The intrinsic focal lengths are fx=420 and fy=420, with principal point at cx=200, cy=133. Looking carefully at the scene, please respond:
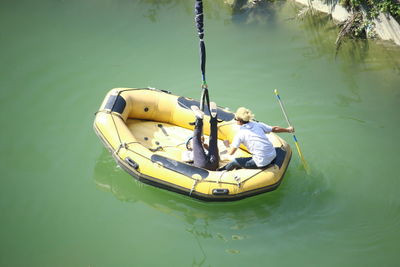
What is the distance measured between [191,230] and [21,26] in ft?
21.9

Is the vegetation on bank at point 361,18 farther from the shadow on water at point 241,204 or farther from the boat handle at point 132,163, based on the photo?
the boat handle at point 132,163

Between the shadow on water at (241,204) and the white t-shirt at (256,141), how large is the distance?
0.68 meters

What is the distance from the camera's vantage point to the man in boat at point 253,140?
5.08 meters

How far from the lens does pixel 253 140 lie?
522 cm

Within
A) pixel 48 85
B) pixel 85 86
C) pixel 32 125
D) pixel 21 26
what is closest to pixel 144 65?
pixel 85 86

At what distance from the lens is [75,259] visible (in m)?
5.16

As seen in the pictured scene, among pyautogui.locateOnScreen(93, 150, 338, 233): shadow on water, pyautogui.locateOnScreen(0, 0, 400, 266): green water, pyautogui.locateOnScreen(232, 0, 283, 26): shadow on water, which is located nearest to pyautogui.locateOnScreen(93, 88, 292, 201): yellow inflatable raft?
pyautogui.locateOnScreen(93, 150, 338, 233): shadow on water

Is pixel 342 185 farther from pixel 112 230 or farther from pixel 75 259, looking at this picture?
pixel 75 259

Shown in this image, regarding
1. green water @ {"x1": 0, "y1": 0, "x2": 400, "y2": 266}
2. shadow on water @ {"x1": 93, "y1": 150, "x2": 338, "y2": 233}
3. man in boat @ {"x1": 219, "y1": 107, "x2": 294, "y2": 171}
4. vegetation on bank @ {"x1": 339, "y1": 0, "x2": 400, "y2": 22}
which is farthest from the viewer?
vegetation on bank @ {"x1": 339, "y1": 0, "x2": 400, "y2": 22}

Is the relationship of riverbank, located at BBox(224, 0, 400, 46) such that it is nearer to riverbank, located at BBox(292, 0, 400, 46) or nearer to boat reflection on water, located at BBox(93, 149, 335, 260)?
riverbank, located at BBox(292, 0, 400, 46)

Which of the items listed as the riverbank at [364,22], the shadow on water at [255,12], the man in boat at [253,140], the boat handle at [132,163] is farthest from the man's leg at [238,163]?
the shadow on water at [255,12]

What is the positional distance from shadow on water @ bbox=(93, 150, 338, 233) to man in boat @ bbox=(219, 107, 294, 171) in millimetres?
616

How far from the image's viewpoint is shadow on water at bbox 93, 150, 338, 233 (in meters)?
5.54

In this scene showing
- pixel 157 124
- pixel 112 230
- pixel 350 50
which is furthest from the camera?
pixel 350 50
